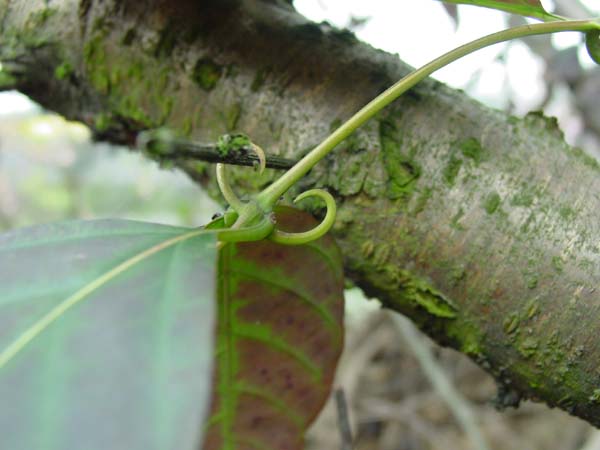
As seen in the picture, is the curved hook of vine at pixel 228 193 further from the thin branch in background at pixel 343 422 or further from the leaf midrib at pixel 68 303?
the thin branch in background at pixel 343 422

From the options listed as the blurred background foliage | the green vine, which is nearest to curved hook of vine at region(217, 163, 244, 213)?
the green vine

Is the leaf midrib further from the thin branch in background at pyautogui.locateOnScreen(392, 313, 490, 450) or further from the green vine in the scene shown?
the thin branch in background at pyautogui.locateOnScreen(392, 313, 490, 450)

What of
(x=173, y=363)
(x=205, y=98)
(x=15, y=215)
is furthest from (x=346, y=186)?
(x=15, y=215)

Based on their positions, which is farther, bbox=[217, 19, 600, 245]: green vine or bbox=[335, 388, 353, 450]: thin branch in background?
Answer: bbox=[335, 388, 353, 450]: thin branch in background

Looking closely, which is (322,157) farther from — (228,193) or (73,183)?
(73,183)

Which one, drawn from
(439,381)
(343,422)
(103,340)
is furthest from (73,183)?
(103,340)

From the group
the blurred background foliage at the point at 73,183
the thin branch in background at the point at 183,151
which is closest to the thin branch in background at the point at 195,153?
the thin branch in background at the point at 183,151
